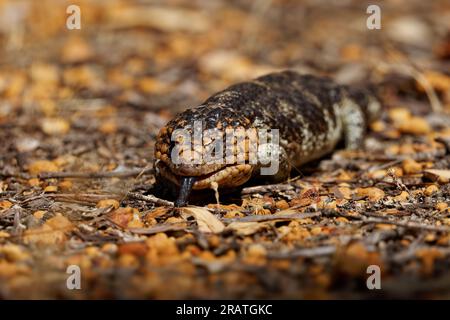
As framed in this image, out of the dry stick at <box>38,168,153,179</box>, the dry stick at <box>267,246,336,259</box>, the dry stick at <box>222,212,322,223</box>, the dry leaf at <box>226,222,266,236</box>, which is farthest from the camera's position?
the dry stick at <box>38,168,153,179</box>

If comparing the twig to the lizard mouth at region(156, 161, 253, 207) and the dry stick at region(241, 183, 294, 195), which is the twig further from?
the dry stick at region(241, 183, 294, 195)

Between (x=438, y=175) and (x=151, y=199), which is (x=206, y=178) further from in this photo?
(x=438, y=175)

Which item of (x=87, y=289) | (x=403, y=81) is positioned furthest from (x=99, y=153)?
(x=403, y=81)

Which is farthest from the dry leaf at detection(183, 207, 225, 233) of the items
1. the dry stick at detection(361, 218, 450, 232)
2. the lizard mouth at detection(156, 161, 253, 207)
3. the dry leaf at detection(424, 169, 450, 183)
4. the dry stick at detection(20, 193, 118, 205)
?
the dry leaf at detection(424, 169, 450, 183)

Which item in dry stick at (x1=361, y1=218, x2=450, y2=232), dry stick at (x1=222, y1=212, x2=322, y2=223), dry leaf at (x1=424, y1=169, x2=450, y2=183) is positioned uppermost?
dry leaf at (x1=424, y1=169, x2=450, y2=183)

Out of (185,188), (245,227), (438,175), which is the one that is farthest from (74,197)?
(438,175)

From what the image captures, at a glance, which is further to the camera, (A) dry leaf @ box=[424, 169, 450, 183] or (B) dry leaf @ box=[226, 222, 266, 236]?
(A) dry leaf @ box=[424, 169, 450, 183]

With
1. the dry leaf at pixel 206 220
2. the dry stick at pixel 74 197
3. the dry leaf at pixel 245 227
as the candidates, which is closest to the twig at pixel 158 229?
the dry leaf at pixel 206 220

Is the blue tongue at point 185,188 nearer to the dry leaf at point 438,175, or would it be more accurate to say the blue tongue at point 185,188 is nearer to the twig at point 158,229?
the twig at point 158,229
